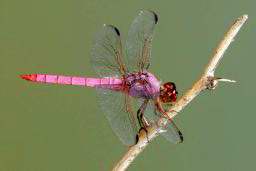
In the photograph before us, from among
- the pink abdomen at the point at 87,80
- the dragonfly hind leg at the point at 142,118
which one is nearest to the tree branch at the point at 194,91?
the dragonfly hind leg at the point at 142,118

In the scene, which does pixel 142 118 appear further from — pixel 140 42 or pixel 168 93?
pixel 140 42

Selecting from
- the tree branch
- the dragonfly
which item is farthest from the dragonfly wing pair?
the tree branch

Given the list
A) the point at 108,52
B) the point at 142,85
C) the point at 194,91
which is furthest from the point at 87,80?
the point at 194,91

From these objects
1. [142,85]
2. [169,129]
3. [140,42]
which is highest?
[140,42]

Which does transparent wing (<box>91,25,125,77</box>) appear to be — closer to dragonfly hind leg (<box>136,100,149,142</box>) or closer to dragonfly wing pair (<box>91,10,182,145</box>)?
dragonfly wing pair (<box>91,10,182,145</box>)

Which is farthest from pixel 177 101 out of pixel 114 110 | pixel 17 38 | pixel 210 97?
pixel 17 38

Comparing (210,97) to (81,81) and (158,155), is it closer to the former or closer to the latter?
(158,155)
